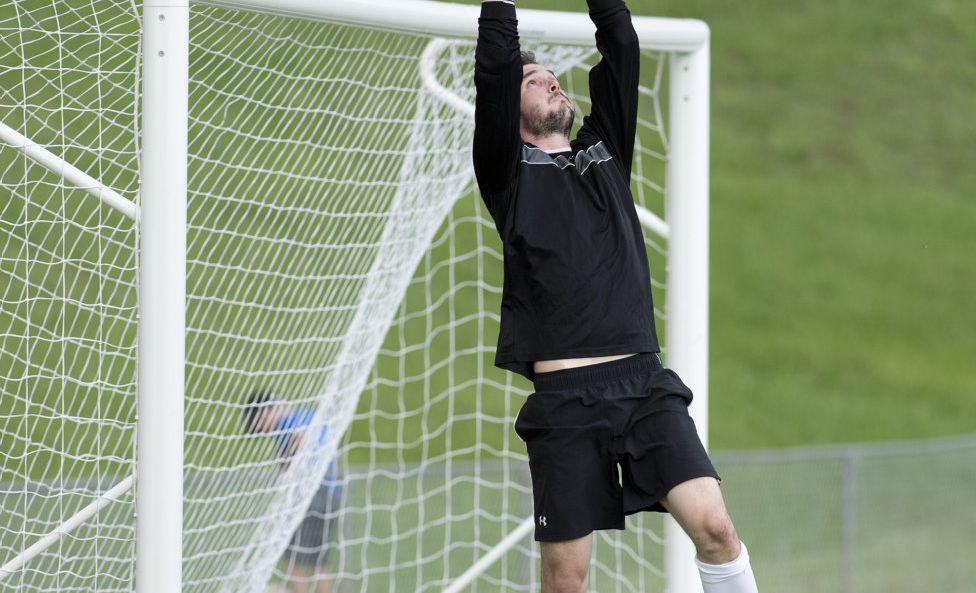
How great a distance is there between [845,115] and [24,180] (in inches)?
751

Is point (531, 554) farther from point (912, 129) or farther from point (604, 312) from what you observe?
point (912, 129)

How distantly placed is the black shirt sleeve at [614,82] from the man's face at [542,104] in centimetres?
12

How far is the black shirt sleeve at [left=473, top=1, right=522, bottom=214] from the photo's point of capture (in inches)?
Result: 144

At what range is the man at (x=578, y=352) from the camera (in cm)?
366

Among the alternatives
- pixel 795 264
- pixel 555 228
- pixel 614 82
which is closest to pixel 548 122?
pixel 614 82

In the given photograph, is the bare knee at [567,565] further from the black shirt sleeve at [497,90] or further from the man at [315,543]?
the man at [315,543]

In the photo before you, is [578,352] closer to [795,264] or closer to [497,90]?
[497,90]

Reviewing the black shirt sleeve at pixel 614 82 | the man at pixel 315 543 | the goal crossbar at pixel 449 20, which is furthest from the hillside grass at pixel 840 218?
the black shirt sleeve at pixel 614 82

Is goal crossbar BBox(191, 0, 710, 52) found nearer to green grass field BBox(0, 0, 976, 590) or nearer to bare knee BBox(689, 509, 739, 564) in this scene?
green grass field BBox(0, 0, 976, 590)

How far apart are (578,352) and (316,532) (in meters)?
3.32

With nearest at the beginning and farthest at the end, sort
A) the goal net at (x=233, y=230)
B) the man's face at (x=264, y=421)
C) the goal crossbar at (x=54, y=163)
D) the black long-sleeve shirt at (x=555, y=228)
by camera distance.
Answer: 1. the black long-sleeve shirt at (x=555, y=228)
2. the goal crossbar at (x=54, y=163)
3. the goal net at (x=233, y=230)
4. the man's face at (x=264, y=421)

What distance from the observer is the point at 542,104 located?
155 inches

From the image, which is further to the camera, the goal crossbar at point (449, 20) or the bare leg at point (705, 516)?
the goal crossbar at point (449, 20)

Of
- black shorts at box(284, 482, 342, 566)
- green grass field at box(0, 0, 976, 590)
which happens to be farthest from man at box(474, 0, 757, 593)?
black shorts at box(284, 482, 342, 566)
